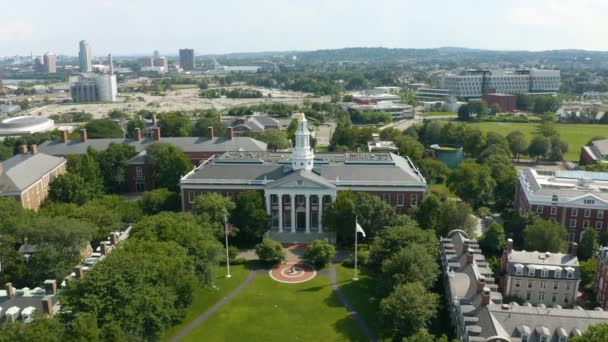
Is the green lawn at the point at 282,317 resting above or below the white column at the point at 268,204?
below

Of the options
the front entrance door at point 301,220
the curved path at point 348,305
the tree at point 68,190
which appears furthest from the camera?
the tree at point 68,190

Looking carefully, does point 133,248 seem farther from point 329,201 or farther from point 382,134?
point 382,134

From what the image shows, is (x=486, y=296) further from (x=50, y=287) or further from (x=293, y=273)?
(x=50, y=287)

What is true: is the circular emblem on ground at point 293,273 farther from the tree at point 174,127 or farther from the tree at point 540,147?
the tree at point 540,147

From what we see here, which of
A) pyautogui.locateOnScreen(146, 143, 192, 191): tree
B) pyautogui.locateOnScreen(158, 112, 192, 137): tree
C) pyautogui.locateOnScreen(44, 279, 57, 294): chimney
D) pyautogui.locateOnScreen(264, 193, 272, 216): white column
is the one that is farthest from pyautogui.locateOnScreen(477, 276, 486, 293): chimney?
pyautogui.locateOnScreen(158, 112, 192, 137): tree

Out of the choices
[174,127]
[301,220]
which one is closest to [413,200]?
[301,220]

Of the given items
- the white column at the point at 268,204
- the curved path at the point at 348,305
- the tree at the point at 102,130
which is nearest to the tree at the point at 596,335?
the curved path at the point at 348,305

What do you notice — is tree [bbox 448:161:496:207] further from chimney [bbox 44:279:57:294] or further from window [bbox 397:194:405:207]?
chimney [bbox 44:279:57:294]
